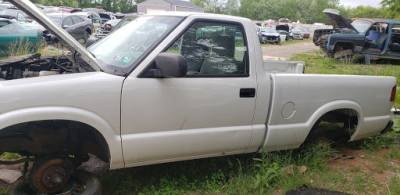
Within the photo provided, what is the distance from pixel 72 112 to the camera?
254 cm

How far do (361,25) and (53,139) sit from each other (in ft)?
48.8

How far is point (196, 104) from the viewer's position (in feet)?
9.98

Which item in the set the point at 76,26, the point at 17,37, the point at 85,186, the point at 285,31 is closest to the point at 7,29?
the point at 17,37

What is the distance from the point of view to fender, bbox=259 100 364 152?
3.59m

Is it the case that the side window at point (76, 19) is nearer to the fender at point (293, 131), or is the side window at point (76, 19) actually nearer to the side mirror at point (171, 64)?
the fender at point (293, 131)

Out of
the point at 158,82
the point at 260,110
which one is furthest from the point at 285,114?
the point at 158,82

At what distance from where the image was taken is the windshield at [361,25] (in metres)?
14.0

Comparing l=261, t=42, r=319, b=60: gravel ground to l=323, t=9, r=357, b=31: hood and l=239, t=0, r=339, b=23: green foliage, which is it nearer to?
l=323, t=9, r=357, b=31: hood

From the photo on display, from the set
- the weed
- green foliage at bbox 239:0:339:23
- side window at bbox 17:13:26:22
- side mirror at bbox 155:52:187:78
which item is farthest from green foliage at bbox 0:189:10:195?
green foliage at bbox 239:0:339:23

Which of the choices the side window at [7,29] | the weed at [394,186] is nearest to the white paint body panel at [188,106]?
the weed at [394,186]

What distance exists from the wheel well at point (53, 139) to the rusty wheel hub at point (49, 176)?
119 millimetres

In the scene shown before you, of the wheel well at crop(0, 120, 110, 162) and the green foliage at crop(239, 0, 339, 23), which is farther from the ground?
the green foliage at crop(239, 0, 339, 23)

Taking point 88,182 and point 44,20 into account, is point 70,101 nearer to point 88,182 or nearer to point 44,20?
point 44,20

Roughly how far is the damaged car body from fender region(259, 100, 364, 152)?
35.0 feet
